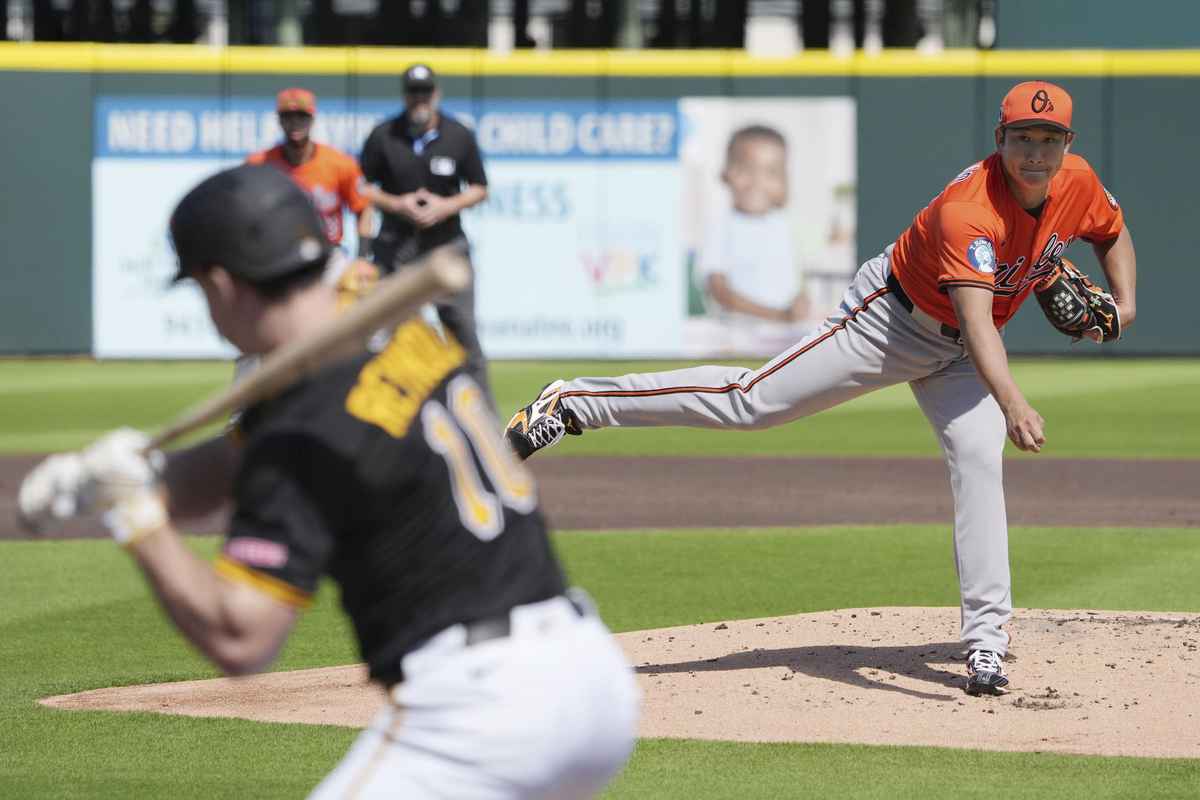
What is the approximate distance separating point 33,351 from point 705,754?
62.5ft

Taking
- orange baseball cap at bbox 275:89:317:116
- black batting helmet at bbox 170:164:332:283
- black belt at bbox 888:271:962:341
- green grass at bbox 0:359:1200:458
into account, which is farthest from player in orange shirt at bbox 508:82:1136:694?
green grass at bbox 0:359:1200:458

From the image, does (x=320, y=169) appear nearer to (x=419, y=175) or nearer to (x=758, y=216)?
(x=419, y=175)

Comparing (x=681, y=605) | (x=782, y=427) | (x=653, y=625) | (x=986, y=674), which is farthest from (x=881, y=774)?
(x=782, y=427)

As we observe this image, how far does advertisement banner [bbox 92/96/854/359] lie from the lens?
2277cm

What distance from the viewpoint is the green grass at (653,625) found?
5.16m

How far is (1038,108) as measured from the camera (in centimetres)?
586

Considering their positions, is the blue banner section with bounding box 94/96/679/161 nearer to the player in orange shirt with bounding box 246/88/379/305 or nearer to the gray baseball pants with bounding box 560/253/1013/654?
the player in orange shirt with bounding box 246/88/379/305

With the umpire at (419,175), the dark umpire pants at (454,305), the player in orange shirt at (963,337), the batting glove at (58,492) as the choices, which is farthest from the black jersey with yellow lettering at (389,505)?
the umpire at (419,175)

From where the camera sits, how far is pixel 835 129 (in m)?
23.1

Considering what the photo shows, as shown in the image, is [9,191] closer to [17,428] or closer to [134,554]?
[17,428]

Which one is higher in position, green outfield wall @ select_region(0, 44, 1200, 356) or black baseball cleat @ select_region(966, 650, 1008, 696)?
green outfield wall @ select_region(0, 44, 1200, 356)

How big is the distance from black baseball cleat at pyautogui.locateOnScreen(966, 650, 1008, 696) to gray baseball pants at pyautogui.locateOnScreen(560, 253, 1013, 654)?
1.4 inches

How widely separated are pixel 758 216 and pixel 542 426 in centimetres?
1657

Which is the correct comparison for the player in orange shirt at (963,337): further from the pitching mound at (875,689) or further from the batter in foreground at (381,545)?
the batter in foreground at (381,545)
